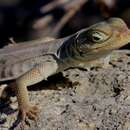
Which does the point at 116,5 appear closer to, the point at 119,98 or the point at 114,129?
the point at 119,98

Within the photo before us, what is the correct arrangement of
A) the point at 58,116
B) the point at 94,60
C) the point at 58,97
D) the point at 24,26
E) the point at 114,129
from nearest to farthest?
the point at 114,129, the point at 58,116, the point at 58,97, the point at 94,60, the point at 24,26

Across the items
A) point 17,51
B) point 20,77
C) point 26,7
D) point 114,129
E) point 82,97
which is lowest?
point 114,129

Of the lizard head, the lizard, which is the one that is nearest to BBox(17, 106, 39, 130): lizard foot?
the lizard

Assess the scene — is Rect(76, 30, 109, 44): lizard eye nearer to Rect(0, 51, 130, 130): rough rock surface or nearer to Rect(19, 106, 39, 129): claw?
Rect(0, 51, 130, 130): rough rock surface

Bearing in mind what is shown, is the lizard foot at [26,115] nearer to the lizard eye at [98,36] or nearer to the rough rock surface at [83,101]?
the rough rock surface at [83,101]

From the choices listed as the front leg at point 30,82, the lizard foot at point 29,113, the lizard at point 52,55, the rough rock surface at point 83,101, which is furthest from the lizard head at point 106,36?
the lizard foot at point 29,113

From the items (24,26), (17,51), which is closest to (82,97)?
(17,51)

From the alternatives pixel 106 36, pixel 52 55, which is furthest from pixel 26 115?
pixel 106 36
